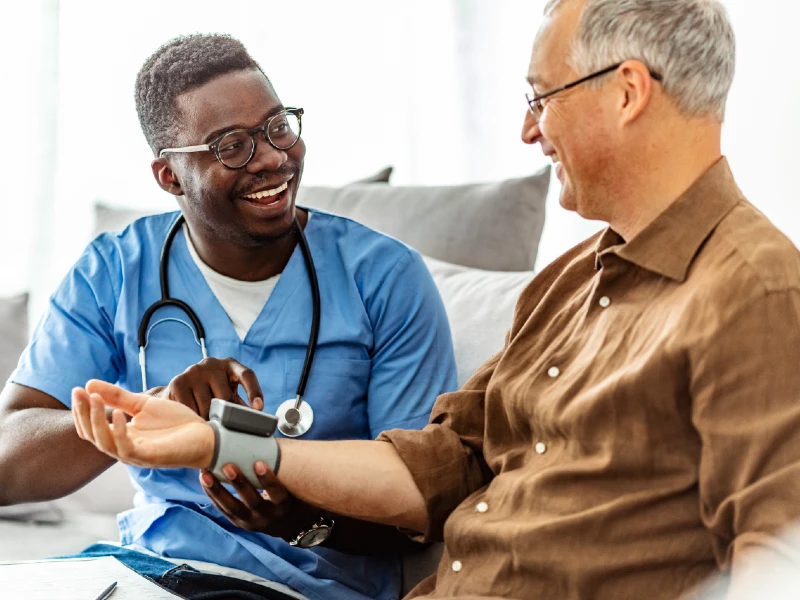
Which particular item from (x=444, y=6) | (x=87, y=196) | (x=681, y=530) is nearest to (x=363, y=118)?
(x=444, y=6)

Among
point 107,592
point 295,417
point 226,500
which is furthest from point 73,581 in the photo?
point 295,417

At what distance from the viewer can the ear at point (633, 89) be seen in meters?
1.14

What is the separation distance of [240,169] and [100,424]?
0.59 metres

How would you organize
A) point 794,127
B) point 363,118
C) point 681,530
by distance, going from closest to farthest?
1. point 681,530
2. point 794,127
3. point 363,118

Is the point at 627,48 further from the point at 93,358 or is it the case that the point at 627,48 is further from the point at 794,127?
the point at 93,358

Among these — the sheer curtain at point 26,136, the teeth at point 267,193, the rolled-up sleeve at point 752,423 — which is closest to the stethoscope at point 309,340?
the teeth at point 267,193

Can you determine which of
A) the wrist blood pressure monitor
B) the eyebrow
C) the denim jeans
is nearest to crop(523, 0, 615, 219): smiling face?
the wrist blood pressure monitor

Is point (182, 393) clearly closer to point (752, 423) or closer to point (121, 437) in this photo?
point (121, 437)

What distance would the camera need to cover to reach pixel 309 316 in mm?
1725

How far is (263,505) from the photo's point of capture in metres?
1.40

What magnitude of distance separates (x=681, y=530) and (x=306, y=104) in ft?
6.87

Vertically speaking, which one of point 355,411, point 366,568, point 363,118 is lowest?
point 366,568

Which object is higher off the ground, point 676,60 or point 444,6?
point 444,6

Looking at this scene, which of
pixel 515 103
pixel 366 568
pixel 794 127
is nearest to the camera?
pixel 366 568
